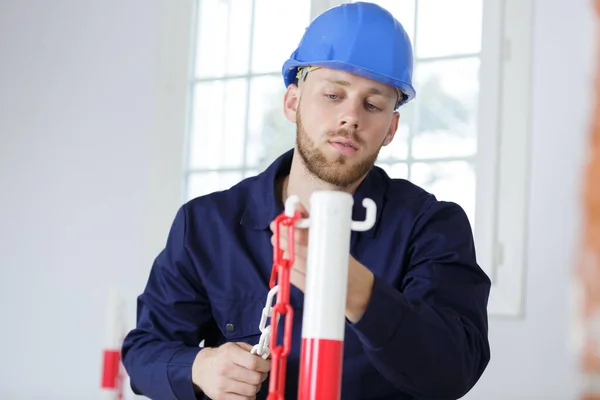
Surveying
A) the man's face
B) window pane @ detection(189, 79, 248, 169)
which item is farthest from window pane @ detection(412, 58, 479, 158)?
the man's face

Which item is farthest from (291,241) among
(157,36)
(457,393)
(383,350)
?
(157,36)

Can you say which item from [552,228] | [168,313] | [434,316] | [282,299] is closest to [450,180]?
[552,228]

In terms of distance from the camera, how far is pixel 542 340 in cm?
281

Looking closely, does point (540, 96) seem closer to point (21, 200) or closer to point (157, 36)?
point (157, 36)

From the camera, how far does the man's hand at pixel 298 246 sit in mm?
938

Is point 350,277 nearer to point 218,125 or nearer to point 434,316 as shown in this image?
point 434,316

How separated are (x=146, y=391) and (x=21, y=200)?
280cm

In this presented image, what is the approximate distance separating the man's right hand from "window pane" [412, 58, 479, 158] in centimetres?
193

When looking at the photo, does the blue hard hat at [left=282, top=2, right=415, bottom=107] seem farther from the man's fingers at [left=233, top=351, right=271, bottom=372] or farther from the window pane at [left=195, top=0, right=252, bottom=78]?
the window pane at [left=195, top=0, right=252, bottom=78]

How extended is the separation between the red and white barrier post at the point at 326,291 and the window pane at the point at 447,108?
2311mm

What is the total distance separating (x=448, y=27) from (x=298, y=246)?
241 cm

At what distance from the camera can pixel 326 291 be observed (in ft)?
2.81

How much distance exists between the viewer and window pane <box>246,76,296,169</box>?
11.8 feet

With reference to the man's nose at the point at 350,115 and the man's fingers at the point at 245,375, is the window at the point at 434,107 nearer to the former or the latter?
the man's nose at the point at 350,115
